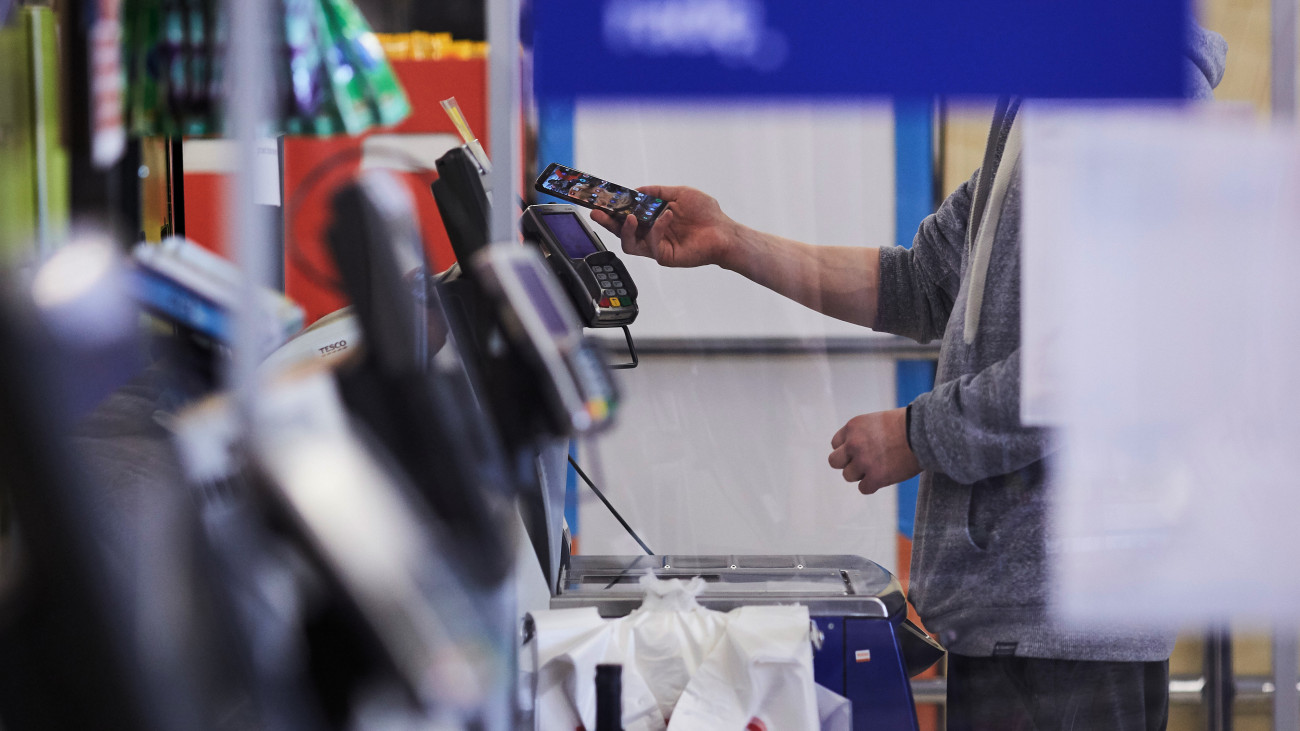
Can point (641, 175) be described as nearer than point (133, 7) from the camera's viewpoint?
No

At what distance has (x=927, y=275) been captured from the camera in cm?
134

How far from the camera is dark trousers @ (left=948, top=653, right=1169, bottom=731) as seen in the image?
1.22 metres

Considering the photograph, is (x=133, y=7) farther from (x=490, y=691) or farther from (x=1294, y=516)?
(x=1294, y=516)

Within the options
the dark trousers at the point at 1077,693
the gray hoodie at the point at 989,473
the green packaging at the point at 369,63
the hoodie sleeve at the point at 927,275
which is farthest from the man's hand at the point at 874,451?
the green packaging at the point at 369,63

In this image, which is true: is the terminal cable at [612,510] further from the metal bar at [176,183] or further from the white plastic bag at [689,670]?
the metal bar at [176,183]

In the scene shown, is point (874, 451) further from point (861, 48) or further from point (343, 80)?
point (343, 80)

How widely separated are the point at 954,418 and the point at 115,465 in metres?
0.95

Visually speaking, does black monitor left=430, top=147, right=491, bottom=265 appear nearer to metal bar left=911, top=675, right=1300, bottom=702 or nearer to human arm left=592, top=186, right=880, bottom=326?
human arm left=592, top=186, right=880, bottom=326

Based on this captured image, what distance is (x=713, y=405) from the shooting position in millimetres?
1404

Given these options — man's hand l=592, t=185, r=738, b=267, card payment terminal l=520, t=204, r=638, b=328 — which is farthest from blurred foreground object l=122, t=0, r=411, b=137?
man's hand l=592, t=185, r=738, b=267

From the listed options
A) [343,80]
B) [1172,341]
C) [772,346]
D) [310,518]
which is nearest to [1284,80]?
[1172,341]

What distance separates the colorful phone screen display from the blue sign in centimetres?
26

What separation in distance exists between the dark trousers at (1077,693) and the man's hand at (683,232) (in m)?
0.68

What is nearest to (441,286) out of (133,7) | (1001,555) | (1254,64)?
(133,7)
